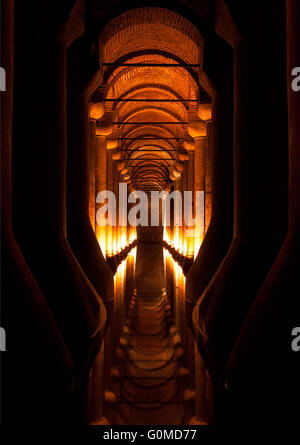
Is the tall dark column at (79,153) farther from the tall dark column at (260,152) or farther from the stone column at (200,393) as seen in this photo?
the tall dark column at (260,152)

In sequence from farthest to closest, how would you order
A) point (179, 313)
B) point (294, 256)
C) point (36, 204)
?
point (179, 313) → point (36, 204) → point (294, 256)

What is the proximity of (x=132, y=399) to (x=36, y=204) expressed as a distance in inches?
91.2

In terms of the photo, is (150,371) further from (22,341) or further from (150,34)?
(150,34)

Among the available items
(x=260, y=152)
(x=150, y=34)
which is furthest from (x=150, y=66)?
(x=260, y=152)

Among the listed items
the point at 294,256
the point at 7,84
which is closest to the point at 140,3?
the point at 7,84

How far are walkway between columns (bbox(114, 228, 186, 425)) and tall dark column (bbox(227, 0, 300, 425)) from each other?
84 cm

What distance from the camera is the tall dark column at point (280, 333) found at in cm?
334

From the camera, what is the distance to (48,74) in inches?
210

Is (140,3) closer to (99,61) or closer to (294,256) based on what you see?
(99,61)

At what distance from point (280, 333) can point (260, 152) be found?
2.54 meters

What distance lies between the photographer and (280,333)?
346 cm

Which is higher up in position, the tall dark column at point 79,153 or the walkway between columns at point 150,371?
the tall dark column at point 79,153

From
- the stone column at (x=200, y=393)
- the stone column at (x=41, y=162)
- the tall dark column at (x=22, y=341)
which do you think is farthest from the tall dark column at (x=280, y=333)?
the stone column at (x=41, y=162)

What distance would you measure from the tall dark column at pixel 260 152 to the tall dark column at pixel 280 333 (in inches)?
59.5
